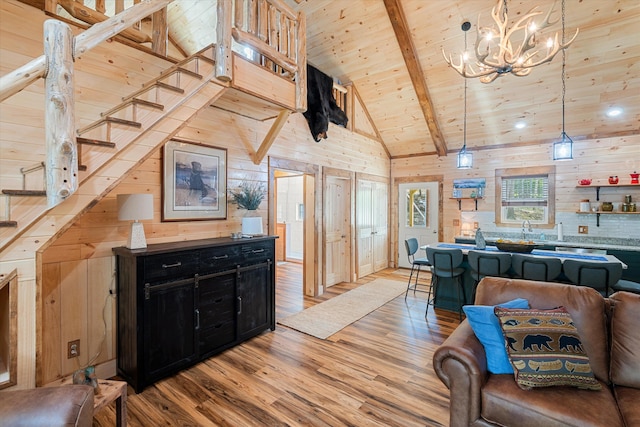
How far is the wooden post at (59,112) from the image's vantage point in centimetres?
169

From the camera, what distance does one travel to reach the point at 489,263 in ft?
12.3

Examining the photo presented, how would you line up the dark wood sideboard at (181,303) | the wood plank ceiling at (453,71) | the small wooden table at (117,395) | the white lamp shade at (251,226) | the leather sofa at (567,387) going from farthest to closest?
the wood plank ceiling at (453,71), the white lamp shade at (251,226), the dark wood sideboard at (181,303), the small wooden table at (117,395), the leather sofa at (567,387)

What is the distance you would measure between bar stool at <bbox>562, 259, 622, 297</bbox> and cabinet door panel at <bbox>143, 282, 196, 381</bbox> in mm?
3868

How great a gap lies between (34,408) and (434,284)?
425 cm

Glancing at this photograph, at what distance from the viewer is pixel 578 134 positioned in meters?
5.50

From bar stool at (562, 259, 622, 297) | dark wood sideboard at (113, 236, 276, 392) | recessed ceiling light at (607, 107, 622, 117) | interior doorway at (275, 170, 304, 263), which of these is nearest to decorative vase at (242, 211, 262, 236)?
dark wood sideboard at (113, 236, 276, 392)

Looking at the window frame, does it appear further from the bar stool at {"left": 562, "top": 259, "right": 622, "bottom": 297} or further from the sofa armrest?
the sofa armrest

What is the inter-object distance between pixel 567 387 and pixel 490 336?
1.38 ft

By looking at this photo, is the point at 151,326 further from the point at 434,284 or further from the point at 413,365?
the point at 434,284

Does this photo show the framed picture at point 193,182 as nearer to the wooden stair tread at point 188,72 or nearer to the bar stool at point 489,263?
the wooden stair tread at point 188,72

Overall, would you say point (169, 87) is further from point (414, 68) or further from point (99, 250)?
point (414, 68)

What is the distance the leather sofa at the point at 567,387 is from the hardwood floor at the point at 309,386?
62 centimetres

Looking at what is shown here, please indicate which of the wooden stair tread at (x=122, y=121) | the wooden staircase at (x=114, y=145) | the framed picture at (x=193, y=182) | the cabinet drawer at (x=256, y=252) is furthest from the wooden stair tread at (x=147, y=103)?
the cabinet drawer at (x=256, y=252)

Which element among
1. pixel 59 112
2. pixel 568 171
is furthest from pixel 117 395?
pixel 568 171
